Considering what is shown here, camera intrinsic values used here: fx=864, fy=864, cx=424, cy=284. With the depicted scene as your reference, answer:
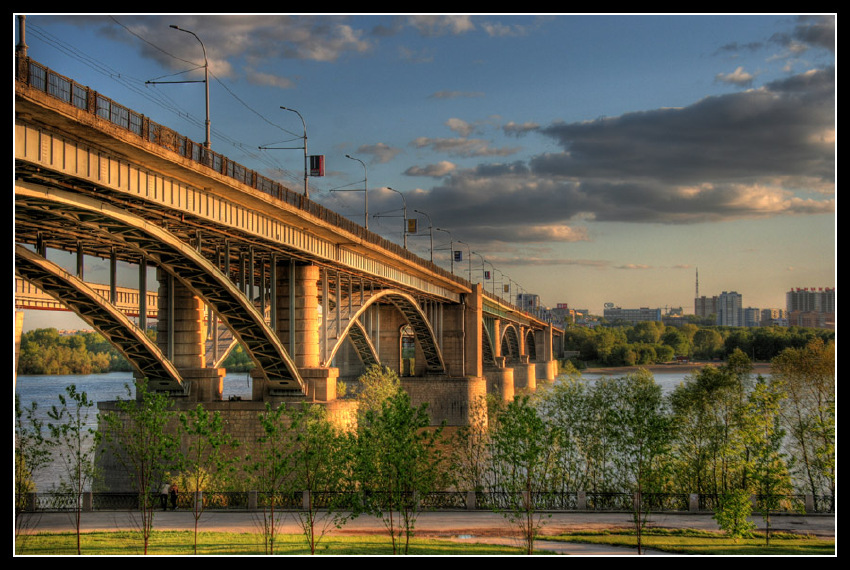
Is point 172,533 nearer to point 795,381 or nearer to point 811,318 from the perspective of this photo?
point 795,381

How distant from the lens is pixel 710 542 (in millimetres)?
22859

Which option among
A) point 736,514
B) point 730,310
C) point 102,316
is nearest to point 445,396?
point 102,316

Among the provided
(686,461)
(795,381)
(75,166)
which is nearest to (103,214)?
(75,166)

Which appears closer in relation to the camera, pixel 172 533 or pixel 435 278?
pixel 172 533

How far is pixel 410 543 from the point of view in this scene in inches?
862

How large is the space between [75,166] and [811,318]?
68087 mm

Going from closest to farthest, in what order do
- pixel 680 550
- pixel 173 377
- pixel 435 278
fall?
pixel 680 550 < pixel 173 377 < pixel 435 278

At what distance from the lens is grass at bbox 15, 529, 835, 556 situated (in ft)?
67.6

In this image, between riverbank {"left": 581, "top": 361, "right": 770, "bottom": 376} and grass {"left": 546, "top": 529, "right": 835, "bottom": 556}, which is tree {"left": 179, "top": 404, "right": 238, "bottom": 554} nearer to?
grass {"left": 546, "top": 529, "right": 835, "bottom": 556}

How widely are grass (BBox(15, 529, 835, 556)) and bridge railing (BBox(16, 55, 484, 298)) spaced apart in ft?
33.5

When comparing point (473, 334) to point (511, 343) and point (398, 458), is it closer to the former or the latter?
point (511, 343)

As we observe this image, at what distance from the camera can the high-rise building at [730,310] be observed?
539ft

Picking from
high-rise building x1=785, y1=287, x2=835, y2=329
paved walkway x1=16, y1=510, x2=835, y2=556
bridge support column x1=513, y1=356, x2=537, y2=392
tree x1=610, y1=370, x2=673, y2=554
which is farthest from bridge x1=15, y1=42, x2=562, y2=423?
bridge support column x1=513, y1=356, x2=537, y2=392
